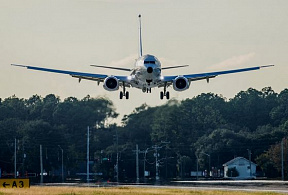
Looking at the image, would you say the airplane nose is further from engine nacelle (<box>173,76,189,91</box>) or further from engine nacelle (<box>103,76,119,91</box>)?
engine nacelle (<box>103,76,119,91</box>)

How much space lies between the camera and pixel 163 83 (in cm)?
10556

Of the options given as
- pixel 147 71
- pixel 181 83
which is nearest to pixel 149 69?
pixel 147 71

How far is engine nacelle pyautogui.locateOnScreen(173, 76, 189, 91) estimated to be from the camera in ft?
338

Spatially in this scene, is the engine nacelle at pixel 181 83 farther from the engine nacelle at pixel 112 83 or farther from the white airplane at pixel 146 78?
the engine nacelle at pixel 112 83

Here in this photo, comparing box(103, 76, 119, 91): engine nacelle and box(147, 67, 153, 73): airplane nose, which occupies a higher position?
box(147, 67, 153, 73): airplane nose

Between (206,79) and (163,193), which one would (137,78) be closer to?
(206,79)

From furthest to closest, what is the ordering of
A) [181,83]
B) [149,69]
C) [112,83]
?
[112,83] → [181,83] → [149,69]

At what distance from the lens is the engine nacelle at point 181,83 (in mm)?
103000

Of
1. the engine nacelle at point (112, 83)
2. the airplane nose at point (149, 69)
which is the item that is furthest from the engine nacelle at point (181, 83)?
the engine nacelle at point (112, 83)

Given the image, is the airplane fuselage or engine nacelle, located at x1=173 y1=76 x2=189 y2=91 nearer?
the airplane fuselage

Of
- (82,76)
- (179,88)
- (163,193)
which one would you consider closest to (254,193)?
(163,193)

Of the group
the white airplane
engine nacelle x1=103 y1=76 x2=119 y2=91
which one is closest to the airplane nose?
the white airplane

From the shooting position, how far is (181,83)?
10312 cm

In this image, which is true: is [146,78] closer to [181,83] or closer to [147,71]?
[147,71]
